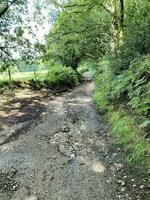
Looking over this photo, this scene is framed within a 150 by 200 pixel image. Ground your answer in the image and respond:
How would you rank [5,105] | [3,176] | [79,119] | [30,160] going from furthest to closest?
1. [5,105]
2. [79,119]
3. [30,160]
4. [3,176]

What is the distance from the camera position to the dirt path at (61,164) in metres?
6.57

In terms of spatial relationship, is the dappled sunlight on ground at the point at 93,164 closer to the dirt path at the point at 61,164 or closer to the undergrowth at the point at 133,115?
the dirt path at the point at 61,164

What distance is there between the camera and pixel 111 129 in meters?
10.8

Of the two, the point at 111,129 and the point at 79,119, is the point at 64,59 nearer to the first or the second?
the point at 79,119

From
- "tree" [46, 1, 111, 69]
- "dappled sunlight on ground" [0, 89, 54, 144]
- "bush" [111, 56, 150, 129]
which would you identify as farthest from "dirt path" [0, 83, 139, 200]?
"tree" [46, 1, 111, 69]

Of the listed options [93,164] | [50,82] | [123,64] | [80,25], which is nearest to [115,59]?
[123,64]

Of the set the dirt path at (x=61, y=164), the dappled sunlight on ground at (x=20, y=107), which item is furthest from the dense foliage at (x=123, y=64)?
the dappled sunlight on ground at (x=20, y=107)

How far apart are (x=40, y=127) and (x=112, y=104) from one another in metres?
3.27

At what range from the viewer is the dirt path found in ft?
21.6

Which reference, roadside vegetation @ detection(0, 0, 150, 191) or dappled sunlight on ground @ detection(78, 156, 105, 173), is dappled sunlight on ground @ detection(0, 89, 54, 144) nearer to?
roadside vegetation @ detection(0, 0, 150, 191)

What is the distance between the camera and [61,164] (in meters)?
8.09

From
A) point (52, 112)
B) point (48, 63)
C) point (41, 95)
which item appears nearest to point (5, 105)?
point (52, 112)

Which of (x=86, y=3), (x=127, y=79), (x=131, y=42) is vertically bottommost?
(x=127, y=79)

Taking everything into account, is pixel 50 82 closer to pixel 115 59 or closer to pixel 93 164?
pixel 115 59
